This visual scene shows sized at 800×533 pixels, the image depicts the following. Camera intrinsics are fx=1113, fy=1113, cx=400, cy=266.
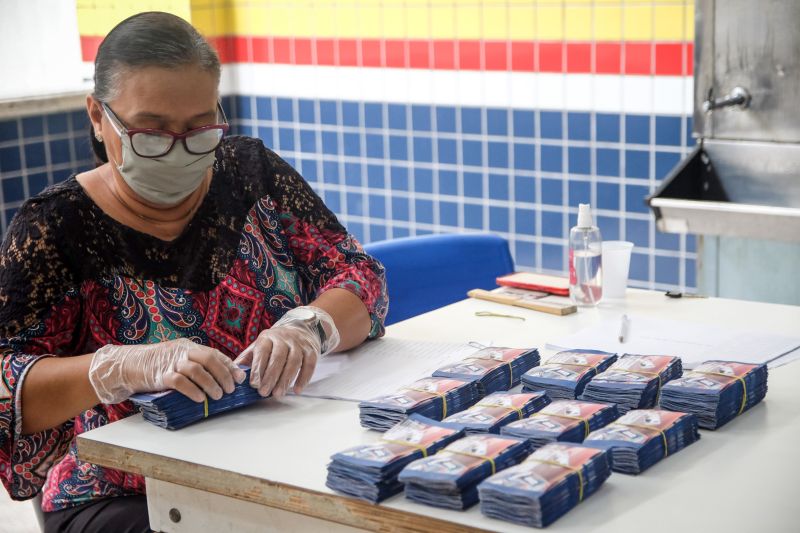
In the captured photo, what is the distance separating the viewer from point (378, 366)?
204 cm

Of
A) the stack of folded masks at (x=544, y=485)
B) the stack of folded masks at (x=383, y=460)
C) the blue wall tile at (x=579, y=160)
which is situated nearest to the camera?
the stack of folded masks at (x=544, y=485)

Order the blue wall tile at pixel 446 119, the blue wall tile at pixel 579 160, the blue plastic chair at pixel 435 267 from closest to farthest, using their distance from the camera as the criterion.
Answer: the blue plastic chair at pixel 435 267
the blue wall tile at pixel 579 160
the blue wall tile at pixel 446 119

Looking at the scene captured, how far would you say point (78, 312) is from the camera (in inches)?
80.1

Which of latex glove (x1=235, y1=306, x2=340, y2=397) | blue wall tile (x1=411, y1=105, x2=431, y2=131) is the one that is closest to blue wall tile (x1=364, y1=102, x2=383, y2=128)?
blue wall tile (x1=411, y1=105, x2=431, y2=131)

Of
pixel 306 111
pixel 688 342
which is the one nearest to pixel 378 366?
pixel 688 342

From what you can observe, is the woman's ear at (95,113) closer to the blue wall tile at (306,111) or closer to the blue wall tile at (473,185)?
the blue wall tile at (473,185)

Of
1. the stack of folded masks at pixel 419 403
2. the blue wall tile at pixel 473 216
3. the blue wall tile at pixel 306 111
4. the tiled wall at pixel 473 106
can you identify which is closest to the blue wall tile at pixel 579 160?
the tiled wall at pixel 473 106

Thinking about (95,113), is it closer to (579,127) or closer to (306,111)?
(579,127)

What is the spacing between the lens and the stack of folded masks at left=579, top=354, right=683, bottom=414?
5.56 feet

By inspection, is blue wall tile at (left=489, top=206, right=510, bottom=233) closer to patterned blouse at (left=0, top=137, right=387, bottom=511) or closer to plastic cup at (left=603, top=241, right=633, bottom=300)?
plastic cup at (left=603, top=241, right=633, bottom=300)

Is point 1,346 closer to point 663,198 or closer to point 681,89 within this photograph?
point 663,198

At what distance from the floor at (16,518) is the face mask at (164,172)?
1.71m

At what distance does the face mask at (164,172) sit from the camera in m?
2.02

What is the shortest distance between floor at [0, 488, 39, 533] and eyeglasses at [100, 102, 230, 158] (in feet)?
5.90
